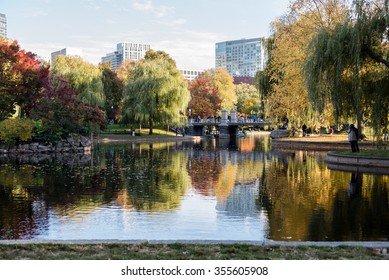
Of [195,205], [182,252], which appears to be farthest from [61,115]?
[182,252]

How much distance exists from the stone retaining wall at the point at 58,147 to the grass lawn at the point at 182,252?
3158cm

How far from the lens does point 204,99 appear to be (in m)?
86.9

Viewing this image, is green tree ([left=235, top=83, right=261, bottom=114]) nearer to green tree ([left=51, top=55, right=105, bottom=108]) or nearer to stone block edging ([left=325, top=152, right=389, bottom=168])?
green tree ([left=51, top=55, right=105, bottom=108])

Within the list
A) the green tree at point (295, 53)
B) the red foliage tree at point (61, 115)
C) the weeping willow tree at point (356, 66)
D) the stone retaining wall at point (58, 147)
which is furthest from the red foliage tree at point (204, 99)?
the weeping willow tree at point (356, 66)

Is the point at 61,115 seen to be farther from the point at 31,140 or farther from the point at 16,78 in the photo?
the point at 16,78

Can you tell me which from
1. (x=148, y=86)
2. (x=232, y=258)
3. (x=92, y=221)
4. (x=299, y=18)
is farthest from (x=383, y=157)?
(x=148, y=86)

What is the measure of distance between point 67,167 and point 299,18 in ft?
78.0

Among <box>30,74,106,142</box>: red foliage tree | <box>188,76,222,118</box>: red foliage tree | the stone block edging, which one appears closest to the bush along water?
<box>30,74,106,142</box>: red foliage tree

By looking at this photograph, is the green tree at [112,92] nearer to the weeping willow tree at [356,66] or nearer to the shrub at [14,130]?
the shrub at [14,130]

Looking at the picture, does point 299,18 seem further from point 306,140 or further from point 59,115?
point 59,115

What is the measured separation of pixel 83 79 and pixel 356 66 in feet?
137

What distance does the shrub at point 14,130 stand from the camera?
37.8m

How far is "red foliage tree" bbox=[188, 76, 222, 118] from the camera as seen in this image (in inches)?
3396

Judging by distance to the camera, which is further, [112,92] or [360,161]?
[112,92]
